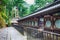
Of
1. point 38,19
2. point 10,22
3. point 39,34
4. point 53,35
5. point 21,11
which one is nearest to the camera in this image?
point 53,35

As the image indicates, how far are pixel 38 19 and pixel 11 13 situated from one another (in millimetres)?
29306

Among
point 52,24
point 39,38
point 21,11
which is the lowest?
point 39,38

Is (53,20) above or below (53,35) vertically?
above

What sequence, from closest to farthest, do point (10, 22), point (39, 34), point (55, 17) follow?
point (55, 17)
point (39, 34)
point (10, 22)

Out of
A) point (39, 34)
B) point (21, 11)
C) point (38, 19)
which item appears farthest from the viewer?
point (21, 11)

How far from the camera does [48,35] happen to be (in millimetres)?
4723

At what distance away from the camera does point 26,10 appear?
40156 mm

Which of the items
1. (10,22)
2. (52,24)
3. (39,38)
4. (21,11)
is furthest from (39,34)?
(21,11)

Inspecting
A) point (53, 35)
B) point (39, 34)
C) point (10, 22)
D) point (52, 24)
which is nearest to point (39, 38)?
point (39, 34)

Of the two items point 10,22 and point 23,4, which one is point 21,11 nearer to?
point 23,4

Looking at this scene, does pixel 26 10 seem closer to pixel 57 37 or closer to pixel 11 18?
pixel 11 18

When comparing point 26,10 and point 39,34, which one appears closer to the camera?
point 39,34

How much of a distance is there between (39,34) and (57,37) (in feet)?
5.13

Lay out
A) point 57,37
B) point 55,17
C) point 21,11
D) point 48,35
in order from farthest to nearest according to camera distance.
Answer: point 21,11 → point 55,17 → point 48,35 → point 57,37
